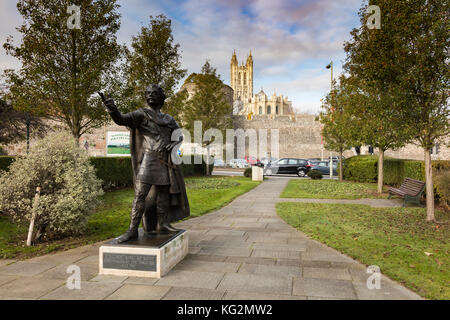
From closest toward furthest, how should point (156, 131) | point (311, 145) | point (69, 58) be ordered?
1. point (156, 131)
2. point (69, 58)
3. point (311, 145)

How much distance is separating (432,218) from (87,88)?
11.0m

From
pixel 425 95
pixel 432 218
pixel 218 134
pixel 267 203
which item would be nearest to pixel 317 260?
pixel 432 218

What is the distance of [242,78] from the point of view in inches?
3780

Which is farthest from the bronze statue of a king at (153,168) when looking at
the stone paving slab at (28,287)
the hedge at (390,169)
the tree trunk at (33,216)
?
the hedge at (390,169)

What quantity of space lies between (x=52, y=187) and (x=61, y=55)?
6979 millimetres

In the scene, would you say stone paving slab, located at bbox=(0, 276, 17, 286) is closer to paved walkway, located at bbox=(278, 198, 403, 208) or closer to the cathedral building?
paved walkway, located at bbox=(278, 198, 403, 208)

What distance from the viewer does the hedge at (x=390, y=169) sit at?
10898mm

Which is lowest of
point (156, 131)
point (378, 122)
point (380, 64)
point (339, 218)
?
point (339, 218)

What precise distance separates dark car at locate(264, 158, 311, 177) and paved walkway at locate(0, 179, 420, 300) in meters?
17.7

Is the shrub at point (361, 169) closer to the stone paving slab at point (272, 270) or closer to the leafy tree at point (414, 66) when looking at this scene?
the leafy tree at point (414, 66)

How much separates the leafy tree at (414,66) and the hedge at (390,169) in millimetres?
3597

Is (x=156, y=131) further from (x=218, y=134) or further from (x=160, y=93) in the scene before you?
(x=218, y=134)

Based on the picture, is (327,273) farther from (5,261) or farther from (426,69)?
(426,69)

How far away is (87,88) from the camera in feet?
34.4
